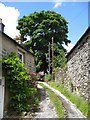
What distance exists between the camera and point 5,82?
13594 millimetres

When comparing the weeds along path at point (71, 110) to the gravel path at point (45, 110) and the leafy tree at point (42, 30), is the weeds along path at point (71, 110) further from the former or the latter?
the leafy tree at point (42, 30)

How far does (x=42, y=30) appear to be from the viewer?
128ft

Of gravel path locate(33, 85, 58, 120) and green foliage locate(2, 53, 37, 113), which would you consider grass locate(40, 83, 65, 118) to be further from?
green foliage locate(2, 53, 37, 113)

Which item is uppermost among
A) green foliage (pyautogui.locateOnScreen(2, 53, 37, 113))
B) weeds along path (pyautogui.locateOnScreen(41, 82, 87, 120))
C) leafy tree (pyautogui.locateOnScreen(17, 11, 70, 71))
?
leafy tree (pyautogui.locateOnScreen(17, 11, 70, 71))

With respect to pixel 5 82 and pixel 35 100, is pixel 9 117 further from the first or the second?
pixel 35 100

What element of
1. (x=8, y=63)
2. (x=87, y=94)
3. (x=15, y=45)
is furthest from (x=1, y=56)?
(x=87, y=94)

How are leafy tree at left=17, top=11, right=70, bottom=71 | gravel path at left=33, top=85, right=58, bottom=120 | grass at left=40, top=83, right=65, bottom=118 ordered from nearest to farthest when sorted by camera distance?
gravel path at left=33, top=85, right=58, bottom=120, grass at left=40, top=83, right=65, bottom=118, leafy tree at left=17, top=11, right=70, bottom=71

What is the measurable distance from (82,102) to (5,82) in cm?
458

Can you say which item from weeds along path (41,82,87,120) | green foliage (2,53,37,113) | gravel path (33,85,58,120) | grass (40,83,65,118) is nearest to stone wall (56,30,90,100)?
weeds along path (41,82,87,120)

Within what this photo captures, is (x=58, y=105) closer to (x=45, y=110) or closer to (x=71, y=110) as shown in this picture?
(x=45, y=110)

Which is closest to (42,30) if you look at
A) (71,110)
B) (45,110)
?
(45,110)

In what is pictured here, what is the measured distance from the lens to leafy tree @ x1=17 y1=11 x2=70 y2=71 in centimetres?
3884

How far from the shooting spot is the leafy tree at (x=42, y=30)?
3884 centimetres

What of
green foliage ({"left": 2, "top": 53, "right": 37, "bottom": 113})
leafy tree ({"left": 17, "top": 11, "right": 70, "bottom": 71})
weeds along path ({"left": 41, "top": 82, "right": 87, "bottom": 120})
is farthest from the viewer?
leafy tree ({"left": 17, "top": 11, "right": 70, "bottom": 71})
